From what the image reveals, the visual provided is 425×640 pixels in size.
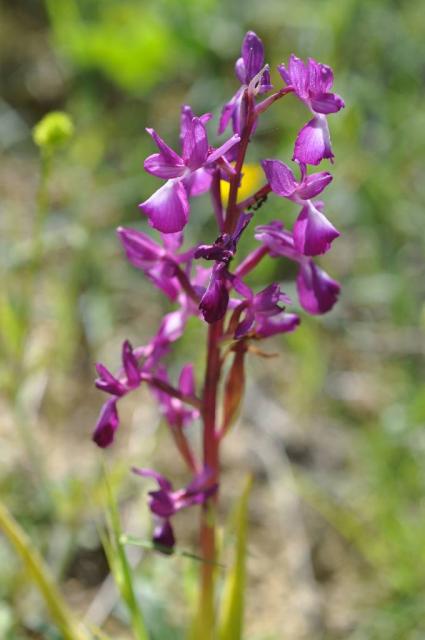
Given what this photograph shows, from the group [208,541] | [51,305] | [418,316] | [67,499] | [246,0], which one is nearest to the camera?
[208,541]

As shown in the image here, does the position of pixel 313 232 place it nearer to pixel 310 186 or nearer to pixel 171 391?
pixel 310 186

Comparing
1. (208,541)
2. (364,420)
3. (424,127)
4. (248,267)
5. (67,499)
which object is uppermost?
(248,267)

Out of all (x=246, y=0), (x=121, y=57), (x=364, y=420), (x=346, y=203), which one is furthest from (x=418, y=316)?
(x=246, y=0)

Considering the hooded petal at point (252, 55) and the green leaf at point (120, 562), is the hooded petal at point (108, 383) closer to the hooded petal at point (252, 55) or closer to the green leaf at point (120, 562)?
the green leaf at point (120, 562)

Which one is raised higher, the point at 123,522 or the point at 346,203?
the point at 346,203

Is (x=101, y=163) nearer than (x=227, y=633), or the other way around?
(x=227, y=633)

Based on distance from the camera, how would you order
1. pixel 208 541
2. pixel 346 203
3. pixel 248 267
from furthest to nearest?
pixel 346 203
pixel 208 541
pixel 248 267

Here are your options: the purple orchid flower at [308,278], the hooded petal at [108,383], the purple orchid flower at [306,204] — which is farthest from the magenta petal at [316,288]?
the hooded petal at [108,383]

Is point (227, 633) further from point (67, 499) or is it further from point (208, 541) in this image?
point (67, 499)
